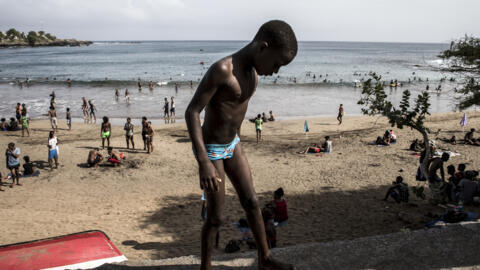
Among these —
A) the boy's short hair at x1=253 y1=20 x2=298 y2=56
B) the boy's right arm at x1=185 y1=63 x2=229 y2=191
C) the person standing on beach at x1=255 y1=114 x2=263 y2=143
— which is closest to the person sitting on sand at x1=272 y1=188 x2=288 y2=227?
the boy's right arm at x1=185 y1=63 x2=229 y2=191

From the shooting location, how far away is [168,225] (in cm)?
902

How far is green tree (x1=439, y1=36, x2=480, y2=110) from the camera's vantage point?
28.4ft

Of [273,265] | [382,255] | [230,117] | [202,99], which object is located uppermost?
[202,99]

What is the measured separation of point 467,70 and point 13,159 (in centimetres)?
1381

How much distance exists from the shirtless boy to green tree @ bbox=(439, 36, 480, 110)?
26.5 feet

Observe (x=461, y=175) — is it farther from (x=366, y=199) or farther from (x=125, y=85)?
(x=125, y=85)

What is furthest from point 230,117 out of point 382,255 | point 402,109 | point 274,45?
point 402,109

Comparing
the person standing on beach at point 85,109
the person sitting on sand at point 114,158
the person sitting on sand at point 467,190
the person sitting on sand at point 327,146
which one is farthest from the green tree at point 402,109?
the person standing on beach at point 85,109

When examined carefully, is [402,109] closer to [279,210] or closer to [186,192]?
[279,210]

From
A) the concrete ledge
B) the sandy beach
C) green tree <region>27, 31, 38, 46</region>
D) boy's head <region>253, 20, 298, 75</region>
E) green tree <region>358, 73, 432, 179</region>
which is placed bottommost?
the sandy beach

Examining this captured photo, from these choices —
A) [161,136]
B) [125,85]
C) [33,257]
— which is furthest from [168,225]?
[125,85]

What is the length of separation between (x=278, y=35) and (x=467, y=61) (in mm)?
8507

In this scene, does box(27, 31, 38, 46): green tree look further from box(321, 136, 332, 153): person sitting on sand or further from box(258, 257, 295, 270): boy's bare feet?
box(258, 257, 295, 270): boy's bare feet

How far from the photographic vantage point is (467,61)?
29.3 feet
